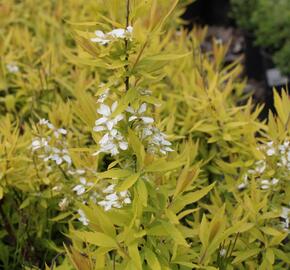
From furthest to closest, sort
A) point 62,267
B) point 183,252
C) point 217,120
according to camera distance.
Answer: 1. point 217,120
2. point 62,267
3. point 183,252

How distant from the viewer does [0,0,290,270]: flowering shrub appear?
1.06 metres

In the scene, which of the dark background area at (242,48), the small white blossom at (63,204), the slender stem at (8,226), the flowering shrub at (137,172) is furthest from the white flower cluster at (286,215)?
the dark background area at (242,48)

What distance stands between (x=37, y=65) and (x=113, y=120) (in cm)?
126

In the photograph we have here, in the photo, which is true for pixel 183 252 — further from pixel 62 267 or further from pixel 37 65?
pixel 37 65

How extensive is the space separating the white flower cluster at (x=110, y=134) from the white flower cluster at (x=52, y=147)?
0.41 m

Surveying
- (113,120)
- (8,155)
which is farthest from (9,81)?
(113,120)

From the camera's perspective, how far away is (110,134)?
3.44ft

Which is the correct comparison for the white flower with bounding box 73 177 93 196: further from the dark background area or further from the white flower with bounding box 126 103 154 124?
the dark background area

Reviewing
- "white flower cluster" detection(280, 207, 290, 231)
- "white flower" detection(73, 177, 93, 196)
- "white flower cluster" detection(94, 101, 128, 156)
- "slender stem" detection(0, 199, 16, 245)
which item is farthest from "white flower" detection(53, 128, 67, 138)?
"white flower cluster" detection(280, 207, 290, 231)

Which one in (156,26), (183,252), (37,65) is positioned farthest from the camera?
(37,65)

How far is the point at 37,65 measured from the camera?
2238 millimetres

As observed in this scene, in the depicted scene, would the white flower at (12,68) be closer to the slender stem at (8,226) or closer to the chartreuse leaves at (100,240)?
the slender stem at (8,226)

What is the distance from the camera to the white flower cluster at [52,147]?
1460mm

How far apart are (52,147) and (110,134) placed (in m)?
0.48
